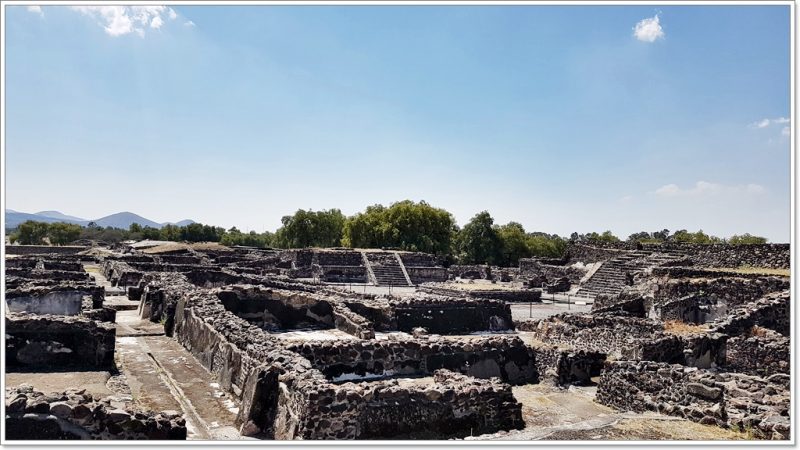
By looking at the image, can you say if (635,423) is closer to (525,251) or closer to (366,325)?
(366,325)

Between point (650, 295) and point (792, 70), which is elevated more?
point (792, 70)

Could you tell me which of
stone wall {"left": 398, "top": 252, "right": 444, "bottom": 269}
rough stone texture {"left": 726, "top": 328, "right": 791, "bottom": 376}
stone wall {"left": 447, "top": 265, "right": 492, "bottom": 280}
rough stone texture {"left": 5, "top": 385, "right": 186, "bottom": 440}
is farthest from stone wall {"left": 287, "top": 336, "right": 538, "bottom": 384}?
stone wall {"left": 447, "top": 265, "right": 492, "bottom": 280}

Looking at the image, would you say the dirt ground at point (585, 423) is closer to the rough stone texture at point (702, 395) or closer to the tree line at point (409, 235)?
the rough stone texture at point (702, 395)

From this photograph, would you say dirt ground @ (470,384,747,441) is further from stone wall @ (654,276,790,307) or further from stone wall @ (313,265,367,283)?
stone wall @ (313,265,367,283)

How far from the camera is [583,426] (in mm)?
8047

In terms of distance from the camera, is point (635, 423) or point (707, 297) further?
point (707, 297)

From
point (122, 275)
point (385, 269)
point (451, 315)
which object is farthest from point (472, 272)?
point (451, 315)

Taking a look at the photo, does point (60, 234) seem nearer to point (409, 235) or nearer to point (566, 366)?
point (409, 235)

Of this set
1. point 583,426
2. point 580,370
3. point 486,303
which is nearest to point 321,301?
point 486,303

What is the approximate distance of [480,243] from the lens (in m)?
64.7

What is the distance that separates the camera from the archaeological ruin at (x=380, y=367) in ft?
25.7

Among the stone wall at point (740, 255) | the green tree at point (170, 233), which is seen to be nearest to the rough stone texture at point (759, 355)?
the stone wall at point (740, 255)

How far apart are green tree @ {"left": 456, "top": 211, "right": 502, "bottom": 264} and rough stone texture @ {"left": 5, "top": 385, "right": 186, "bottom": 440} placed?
2313 inches

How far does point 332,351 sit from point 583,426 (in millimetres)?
5014
